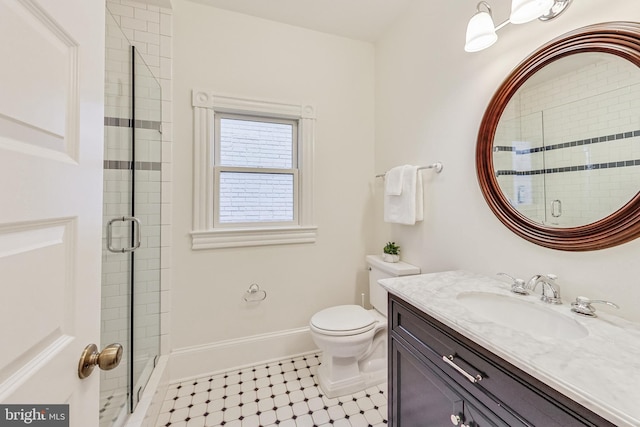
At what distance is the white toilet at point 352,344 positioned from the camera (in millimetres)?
1554

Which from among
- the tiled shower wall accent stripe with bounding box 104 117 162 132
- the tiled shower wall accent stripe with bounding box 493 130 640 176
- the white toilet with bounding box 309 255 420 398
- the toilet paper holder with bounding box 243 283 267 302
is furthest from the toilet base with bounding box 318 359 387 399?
the tiled shower wall accent stripe with bounding box 104 117 162 132

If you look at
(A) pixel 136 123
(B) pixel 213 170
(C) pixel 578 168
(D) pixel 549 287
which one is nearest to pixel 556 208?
(C) pixel 578 168

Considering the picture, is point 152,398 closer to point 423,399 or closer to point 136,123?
point 423,399

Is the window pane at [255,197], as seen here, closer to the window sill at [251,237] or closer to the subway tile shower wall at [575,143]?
the window sill at [251,237]

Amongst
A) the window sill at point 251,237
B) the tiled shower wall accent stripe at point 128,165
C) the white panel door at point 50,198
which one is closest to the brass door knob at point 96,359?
the white panel door at point 50,198

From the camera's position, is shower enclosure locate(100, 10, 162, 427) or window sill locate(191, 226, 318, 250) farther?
window sill locate(191, 226, 318, 250)

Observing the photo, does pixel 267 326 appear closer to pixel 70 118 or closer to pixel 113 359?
pixel 113 359

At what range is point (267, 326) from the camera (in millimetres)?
1978

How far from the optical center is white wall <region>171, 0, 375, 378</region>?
70.2 inches

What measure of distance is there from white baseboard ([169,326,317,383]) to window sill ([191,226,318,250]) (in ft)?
2.32

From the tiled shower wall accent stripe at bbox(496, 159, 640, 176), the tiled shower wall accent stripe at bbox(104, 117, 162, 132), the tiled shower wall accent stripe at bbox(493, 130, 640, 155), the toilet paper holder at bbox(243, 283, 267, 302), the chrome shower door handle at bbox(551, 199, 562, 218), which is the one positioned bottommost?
the toilet paper holder at bbox(243, 283, 267, 302)

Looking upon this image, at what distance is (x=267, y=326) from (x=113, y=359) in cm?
155

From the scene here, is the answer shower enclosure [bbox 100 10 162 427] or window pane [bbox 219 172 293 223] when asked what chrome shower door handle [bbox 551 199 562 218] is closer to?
window pane [bbox 219 172 293 223]

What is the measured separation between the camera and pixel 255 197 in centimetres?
200
